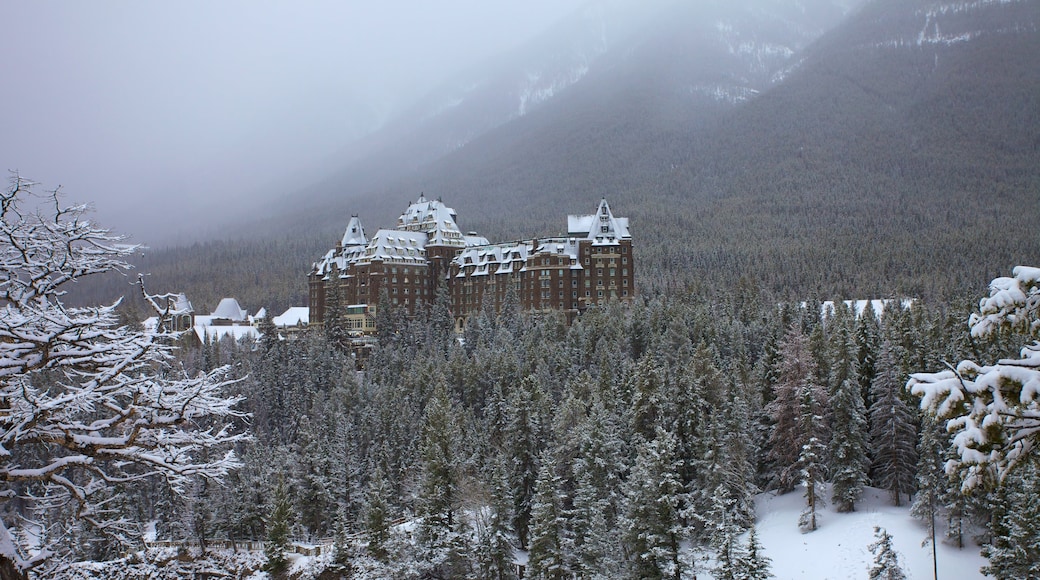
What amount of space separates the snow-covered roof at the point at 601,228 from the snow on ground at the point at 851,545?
243 feet

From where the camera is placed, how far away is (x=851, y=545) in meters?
51.2

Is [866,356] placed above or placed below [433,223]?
below

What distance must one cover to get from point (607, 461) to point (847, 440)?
18274mm

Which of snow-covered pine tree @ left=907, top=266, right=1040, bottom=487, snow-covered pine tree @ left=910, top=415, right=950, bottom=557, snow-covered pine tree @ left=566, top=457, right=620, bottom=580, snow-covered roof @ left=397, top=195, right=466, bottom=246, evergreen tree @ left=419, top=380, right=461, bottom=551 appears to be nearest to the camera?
snow-covered pine tree @ left=907, top=266, right=1040, bottom=487

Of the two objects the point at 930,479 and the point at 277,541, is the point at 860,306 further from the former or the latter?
the point at 277,541

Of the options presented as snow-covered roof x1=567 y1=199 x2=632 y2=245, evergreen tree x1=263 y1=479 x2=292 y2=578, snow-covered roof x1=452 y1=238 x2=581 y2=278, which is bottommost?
evergreen tree x1=263 y1=479 x2=292 y2=578

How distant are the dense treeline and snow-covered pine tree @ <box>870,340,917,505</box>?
15 centimetres

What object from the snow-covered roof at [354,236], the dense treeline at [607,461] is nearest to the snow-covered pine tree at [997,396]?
the dense treeline at [607,461]

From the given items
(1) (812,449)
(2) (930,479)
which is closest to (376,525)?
(1) (812,449)

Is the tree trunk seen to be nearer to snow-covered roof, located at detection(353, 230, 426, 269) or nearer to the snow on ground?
the snow on ground

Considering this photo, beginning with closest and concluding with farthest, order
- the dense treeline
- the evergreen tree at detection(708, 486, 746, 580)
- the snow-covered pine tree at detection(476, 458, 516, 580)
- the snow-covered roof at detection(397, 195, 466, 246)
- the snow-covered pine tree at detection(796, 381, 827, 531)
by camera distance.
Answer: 1. the evergreen tree at detection(708, 486, 746, 580)
2. the dense treeline
3. the snow-covered pine tree at detection(476, 458, 516, 580)
4. the snow-covered pine tree at detection(796, 381, 827, 531)
5. the snow-covered roof at detection(397, 195, 466, 246)

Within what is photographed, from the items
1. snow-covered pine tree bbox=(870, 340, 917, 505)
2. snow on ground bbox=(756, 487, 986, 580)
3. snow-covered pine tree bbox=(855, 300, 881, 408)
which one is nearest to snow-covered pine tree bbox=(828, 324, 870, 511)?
snow-covered pine tree bbox=(870, 340, 917, 505)

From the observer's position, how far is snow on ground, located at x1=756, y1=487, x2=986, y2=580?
48.4 m

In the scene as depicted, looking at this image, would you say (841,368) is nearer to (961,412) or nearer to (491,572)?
(491,572)
